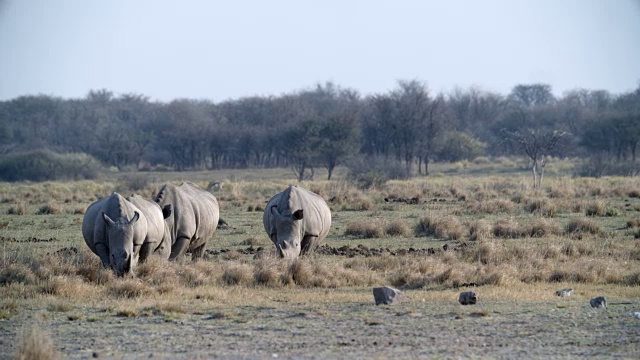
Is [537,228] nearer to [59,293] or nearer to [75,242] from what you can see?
[75,242]

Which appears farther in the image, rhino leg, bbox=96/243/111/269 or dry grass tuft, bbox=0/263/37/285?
rhino leg, bbox=96/243/111/269

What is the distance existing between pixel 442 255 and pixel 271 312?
6.74 m

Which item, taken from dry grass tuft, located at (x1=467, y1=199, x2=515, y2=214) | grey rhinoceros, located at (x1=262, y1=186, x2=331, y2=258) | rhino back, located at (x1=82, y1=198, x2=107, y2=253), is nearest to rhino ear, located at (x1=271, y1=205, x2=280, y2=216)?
grey rhinoceros, located at (x1=262, y1=186, x2=331, y2=258)

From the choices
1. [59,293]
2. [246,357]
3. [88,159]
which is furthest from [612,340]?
[88,159]

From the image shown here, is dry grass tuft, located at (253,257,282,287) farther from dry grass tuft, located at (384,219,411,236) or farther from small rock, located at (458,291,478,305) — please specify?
dry grass tuft, located at (384,219,411,236)

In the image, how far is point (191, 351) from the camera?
9.47 m

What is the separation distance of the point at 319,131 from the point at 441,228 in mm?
41984

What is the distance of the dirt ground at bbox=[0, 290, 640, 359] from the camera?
9406 mm

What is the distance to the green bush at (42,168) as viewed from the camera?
209ft

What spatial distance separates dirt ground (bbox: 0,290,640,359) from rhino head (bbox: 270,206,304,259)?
395 centimetres

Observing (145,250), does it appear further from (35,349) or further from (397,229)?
(397,229)

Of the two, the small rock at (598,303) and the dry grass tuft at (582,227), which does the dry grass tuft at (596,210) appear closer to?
the dry grass tuft at (582,227)

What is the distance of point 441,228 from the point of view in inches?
886

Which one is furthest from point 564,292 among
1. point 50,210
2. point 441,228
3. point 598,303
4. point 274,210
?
point 50,210
